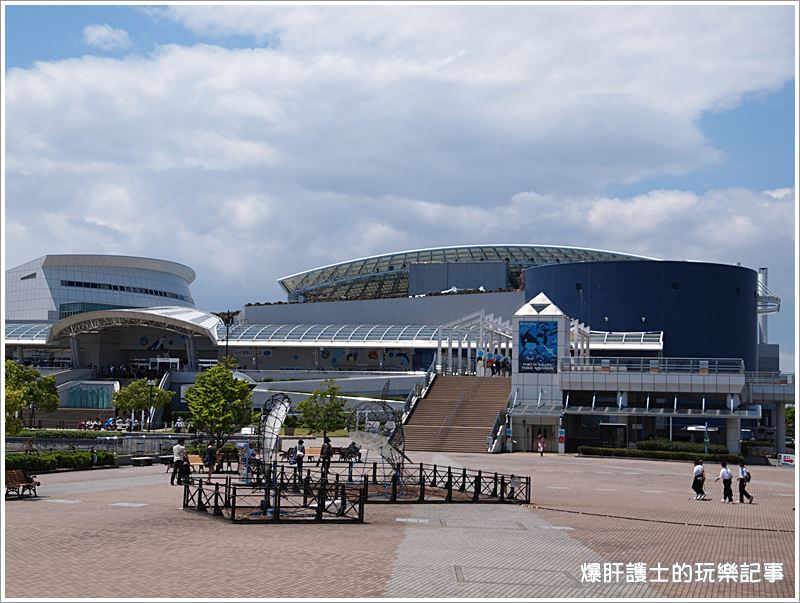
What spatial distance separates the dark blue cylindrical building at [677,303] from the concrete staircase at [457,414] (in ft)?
77.9

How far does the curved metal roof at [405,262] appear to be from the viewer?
11538 cm

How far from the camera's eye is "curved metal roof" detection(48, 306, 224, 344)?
83.1 meters

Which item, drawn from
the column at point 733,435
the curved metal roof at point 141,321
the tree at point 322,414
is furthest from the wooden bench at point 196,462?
the curved metal roof at point 141,321

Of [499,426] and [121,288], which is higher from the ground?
[121,288]

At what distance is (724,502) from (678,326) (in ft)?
179

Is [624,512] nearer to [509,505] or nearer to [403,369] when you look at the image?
[509,505]

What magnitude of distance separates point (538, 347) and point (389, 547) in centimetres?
4370

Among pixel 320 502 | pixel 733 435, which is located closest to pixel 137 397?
pixel 733 435

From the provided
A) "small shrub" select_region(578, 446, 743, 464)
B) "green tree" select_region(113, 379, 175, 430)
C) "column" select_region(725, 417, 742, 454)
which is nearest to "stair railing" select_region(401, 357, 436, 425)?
"small shrub" select_region(578, 446, 743, 464)

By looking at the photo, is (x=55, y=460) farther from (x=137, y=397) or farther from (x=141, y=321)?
(x=141, y=321)

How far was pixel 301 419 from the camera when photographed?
2544 inches

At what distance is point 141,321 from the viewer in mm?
84688

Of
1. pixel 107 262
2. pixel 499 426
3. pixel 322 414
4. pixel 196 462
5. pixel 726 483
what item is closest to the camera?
pixel 726 483

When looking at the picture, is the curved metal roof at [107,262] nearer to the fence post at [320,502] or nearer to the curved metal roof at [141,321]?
the curved metal roof at [141,321]
